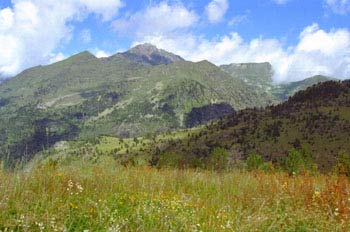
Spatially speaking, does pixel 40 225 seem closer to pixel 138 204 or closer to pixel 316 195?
pixel 138 204

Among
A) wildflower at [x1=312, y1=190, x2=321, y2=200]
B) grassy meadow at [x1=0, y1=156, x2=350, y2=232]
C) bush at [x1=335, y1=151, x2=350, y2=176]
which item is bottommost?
bush at [x1=335, y1=151, x2=350, y2=176]

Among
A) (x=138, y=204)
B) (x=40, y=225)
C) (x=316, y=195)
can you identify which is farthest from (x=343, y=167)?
(x=40, y=225)

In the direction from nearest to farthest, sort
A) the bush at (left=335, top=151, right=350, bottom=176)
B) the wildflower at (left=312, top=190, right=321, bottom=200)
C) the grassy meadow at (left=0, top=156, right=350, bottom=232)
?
the grassy meadow at (left=0, top=156, right=350, bottom=232), the wildflower at (left=312, top=190, right=321, bottom=200), the bush at (left=335, top=151, right=350, bottom=176)

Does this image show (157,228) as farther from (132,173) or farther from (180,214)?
(132,173)

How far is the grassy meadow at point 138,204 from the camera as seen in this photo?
15.5ft

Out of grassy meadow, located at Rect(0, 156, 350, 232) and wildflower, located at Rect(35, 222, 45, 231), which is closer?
wildflower, located at Rect(35, 222, 45, 231)

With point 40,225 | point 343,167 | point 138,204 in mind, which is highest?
point 40,225

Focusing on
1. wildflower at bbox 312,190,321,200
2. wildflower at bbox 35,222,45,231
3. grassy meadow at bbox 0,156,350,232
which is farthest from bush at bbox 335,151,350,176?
wildflower at bbox 35,222,45,231

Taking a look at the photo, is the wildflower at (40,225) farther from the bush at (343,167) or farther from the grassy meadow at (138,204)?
the bush at (343,167)

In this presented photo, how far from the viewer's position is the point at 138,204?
598 cm

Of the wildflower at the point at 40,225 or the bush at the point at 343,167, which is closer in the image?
the wildflower at the point at 40,225

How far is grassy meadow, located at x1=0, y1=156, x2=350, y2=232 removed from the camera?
471cm

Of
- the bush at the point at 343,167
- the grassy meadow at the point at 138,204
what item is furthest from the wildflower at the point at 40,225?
the bush at the point at 343,167

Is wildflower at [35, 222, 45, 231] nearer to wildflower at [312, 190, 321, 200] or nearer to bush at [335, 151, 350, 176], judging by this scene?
wildflower at [312, 190, 321, 200]
